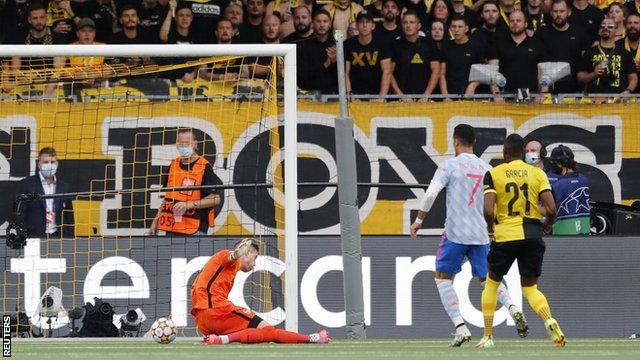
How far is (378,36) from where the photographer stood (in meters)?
18.7

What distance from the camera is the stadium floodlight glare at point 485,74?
18.2 metres

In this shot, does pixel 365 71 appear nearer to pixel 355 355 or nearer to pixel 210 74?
pixel 210 74

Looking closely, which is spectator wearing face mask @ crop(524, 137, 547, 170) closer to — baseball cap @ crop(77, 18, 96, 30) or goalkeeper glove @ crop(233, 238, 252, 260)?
goalkeeper glove @ crop(233, 238, 252, 260)

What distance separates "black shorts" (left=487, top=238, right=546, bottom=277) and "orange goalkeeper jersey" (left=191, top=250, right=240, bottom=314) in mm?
2458

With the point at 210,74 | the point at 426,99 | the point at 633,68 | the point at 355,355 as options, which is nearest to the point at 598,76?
the point at 633,68

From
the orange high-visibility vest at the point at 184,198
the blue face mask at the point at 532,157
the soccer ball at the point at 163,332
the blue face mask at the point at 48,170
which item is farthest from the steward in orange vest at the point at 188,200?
the blue face mask at the point at 532,157

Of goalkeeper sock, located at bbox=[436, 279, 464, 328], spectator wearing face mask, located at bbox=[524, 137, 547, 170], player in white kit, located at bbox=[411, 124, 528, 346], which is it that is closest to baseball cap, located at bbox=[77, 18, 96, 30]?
spectator wearing face mask, located at bbox=[524, 137, 547, 170]

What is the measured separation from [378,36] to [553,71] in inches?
79.1

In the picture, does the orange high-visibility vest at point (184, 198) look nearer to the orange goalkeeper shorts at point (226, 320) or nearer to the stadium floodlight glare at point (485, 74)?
the orange goalkeeper shorts at point (226, 320)

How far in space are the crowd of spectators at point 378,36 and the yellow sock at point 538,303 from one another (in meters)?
5.21

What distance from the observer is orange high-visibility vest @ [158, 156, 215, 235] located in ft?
54.8

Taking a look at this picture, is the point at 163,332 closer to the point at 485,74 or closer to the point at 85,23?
the point at 85,23

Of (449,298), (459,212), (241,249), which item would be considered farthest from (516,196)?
(241,249)

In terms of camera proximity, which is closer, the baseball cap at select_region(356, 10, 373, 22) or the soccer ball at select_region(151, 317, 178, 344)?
the soccer ball at select_region(151, 317, 178, 344)
